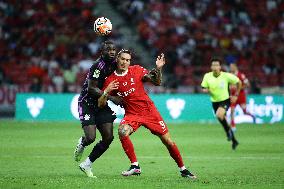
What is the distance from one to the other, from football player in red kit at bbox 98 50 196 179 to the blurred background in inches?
786

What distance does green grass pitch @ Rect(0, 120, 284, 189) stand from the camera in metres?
12.7

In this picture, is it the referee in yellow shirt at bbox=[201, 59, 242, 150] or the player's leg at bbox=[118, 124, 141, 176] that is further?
the referee in yellow shirt at bbox=[201, 59, 242, 150]

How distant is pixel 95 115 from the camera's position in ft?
46.0

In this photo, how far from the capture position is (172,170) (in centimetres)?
1505

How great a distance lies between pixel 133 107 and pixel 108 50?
111 cm

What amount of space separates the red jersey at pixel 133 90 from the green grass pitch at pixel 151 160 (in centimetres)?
122

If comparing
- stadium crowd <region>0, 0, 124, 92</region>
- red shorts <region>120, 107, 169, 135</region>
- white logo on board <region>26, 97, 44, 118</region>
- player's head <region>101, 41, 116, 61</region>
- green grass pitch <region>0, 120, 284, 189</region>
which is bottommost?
green grass pitch <region>0, 120, 284, 189</region>

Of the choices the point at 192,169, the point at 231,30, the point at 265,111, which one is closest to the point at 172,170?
the point at 192,169

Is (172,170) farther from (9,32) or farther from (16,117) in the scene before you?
(9,32)

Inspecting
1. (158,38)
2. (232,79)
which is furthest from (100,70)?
(158,38)

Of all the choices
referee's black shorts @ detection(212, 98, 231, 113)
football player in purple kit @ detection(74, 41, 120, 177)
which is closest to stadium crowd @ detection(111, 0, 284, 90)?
referee's black shorts @ detection(212, 98, 231, 113)

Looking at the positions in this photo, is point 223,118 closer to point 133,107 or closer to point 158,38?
point 133,107

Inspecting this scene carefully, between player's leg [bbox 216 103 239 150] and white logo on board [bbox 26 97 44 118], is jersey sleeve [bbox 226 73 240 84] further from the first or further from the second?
white logo on board [bbox 26 97 44 118]

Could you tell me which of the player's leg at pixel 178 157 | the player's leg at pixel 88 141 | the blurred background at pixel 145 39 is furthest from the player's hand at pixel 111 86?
the blurred background at pixel 145 39
